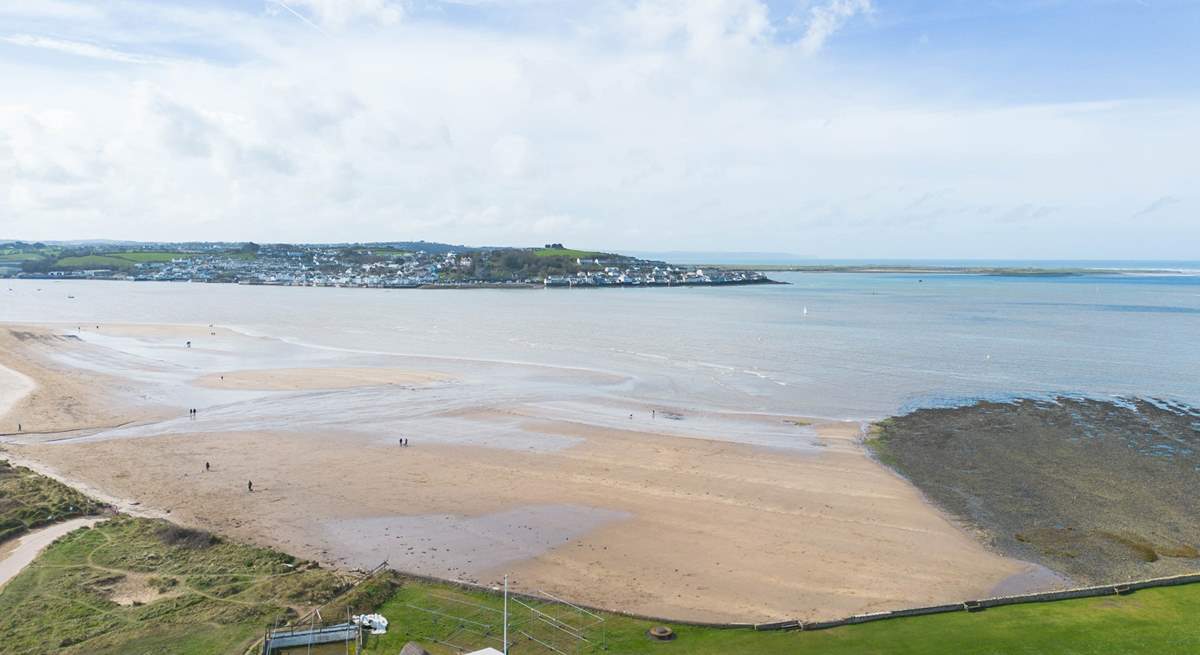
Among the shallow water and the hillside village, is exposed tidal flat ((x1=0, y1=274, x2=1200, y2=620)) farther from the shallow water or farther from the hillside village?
the hillside village

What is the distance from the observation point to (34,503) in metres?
24.2

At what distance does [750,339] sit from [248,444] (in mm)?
52475

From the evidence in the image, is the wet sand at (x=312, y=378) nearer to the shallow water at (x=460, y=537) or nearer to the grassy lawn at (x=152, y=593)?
the shallow water at (x=460, y=537)

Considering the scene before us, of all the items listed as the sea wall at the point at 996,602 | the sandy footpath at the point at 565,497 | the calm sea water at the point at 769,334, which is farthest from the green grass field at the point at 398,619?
the calm sea water at the point at 769,334

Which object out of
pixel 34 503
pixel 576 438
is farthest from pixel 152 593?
pixel 576 438

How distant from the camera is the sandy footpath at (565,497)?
67.4 feet

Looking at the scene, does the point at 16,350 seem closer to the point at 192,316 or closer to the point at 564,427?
the point at 192,316

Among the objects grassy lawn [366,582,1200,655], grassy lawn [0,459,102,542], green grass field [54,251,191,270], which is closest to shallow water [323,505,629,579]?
grassy lawn [366,582,1200,655]

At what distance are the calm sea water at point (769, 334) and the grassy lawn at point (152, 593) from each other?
2896cm

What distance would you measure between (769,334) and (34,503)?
2643 inches

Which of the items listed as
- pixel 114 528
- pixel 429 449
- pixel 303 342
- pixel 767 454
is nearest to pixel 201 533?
pixel 114 528

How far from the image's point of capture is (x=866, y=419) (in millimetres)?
40438

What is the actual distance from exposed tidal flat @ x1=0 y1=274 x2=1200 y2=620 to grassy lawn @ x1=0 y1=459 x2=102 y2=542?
164cm

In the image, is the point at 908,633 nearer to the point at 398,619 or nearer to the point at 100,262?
the point at 398,619
